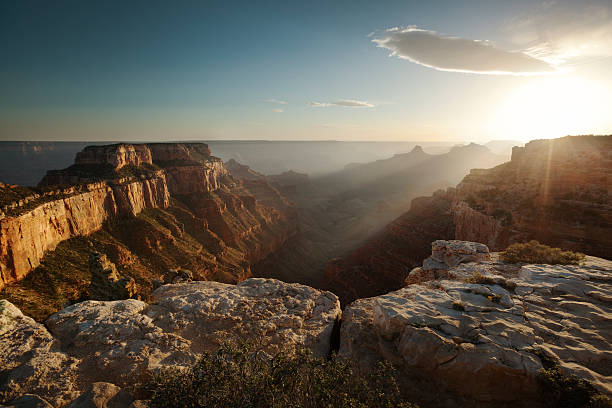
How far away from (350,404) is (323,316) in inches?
289

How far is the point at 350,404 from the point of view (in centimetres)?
654

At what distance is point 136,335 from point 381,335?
1108cm

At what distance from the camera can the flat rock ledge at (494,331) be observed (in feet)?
27.9

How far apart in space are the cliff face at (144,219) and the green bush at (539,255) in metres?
40.3

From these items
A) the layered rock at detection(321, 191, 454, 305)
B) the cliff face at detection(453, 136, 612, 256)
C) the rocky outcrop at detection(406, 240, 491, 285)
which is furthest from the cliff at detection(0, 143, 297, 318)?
the cliff face at detection(453, 136, 612, 256)

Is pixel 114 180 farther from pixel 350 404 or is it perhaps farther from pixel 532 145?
pixel 532 145

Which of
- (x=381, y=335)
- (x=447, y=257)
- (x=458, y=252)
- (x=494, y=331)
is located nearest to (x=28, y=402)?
(x=381, y=335)

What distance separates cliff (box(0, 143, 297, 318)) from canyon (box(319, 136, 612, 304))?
27776mm

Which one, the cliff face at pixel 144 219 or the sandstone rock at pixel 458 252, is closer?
the sandstone rock at pixel 458 252

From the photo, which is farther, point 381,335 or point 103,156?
point 103,156

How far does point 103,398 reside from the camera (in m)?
7.11

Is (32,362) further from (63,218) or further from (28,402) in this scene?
(63,218)

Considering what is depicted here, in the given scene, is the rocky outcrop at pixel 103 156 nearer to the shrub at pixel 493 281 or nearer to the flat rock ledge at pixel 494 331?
the flat rock ledge at pixel 494 331

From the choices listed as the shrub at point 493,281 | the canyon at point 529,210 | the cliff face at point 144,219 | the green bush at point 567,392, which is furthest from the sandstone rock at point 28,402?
the canyon at point 529,210
